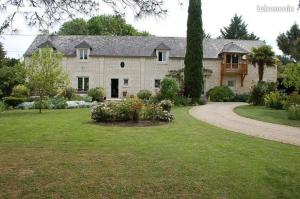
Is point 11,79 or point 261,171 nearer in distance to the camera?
point 261,171

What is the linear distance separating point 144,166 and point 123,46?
33573 mm

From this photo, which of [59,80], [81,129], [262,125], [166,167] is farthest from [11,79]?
[166,167]

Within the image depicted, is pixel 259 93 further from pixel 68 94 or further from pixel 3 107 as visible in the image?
pixel 3 107

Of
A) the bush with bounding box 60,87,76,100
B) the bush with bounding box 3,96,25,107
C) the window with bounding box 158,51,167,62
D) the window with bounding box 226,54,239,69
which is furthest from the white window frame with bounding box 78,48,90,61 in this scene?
the window with bounding box 226,54,239,69

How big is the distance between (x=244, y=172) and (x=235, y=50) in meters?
34.2

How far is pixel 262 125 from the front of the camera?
60.3 ft

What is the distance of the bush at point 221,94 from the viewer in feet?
129

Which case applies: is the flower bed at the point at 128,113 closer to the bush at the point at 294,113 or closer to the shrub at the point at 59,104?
the bush at the point at 294,113

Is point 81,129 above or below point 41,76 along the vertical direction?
below

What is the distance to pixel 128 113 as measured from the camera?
1803 cm

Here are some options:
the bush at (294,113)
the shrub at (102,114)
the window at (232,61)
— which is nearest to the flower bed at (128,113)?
the shrub at (102,114)

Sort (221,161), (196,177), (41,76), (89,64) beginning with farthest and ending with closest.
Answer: (89,64)
(41,76)
(221,161)
(196,177)

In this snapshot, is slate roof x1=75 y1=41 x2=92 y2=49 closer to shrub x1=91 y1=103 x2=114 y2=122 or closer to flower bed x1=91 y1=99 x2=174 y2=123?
flower bed x1=91 y1=99 x2=174 y2=123

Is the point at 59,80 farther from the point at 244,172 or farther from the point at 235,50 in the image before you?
the point at 235,50
